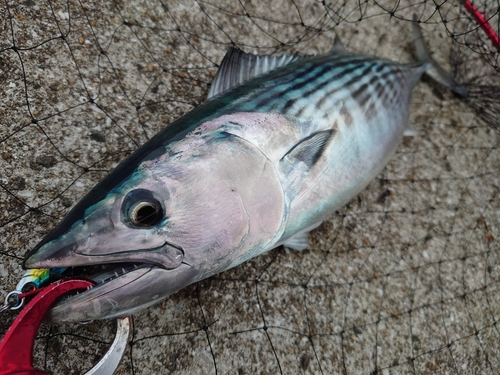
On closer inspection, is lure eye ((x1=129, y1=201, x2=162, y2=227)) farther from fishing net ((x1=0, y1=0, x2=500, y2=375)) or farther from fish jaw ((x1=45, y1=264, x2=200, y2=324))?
fishing net ((x1=0, y1=0, x2=500, y2=375))

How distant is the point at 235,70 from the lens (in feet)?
6.06

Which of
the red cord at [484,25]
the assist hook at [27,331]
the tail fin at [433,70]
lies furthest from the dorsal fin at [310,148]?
the red cord at [484,25]

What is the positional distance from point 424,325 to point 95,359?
1.70 metres

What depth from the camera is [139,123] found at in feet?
6.59

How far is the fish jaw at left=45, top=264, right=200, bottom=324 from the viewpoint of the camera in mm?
1112

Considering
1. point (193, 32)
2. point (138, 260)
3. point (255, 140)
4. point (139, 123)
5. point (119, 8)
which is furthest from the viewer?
point (193, 32)

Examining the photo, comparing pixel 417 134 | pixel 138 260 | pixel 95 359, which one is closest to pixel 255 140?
pixel 138 260

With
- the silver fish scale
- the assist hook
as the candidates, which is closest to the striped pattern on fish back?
the silver fish scale

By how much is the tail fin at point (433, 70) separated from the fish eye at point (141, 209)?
2.48m

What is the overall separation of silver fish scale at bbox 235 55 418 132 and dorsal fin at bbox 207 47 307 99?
0.16 metres

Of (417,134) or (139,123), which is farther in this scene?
(417,134)

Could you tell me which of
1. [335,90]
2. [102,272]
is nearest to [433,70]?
[335,90]

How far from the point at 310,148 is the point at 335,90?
0.44 m

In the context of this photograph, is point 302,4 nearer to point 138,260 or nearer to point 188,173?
point 188,173
